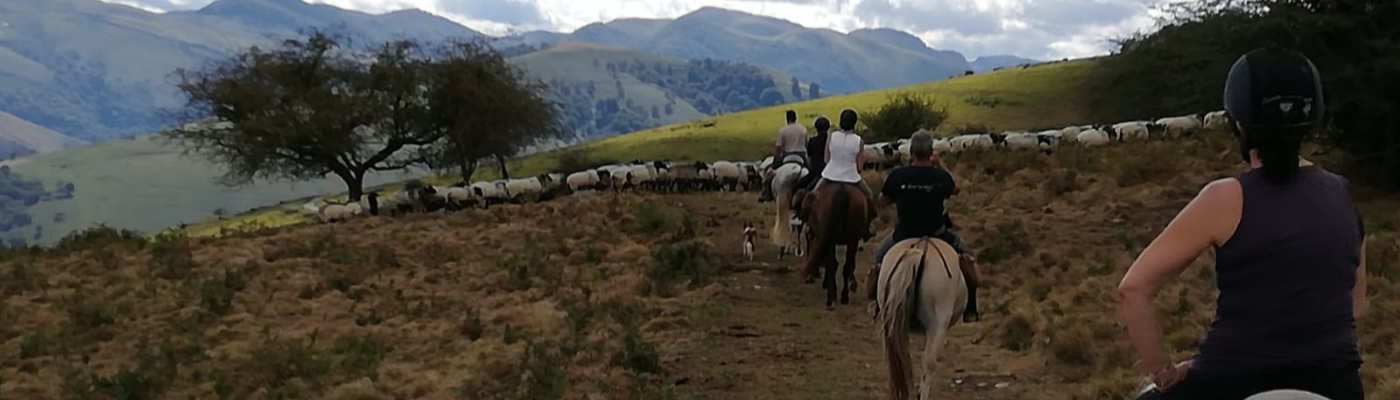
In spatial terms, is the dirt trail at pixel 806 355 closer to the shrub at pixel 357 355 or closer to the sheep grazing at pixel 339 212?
the shrub at pixel 357 355

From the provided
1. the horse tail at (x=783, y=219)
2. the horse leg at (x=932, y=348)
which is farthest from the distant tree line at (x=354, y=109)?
the horse leg at (x=932, y=348)

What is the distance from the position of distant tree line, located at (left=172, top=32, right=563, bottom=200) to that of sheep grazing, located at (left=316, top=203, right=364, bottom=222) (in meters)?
9.24

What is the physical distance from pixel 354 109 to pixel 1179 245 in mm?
38516

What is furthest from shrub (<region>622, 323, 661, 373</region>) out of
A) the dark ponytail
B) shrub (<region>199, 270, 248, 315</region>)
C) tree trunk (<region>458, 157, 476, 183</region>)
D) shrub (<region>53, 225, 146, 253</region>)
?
tree trunk (<region>458, 157, 476, 183</region>)

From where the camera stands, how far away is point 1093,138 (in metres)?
31.2

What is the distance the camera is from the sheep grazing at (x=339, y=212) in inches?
1110

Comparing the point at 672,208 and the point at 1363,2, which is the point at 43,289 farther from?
the point at 1363,2

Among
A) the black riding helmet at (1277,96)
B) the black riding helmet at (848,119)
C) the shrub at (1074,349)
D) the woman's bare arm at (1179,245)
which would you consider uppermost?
the black riding helmet at (1277,96)

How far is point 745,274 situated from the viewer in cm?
1598

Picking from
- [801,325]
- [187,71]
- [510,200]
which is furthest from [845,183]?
[187,71]

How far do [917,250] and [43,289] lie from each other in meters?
13.8

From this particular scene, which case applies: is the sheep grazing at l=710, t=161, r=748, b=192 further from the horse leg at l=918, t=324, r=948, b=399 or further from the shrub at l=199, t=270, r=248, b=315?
the horse leg at l=918, t=324, r=948, b=399

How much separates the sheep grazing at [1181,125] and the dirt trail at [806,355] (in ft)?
67.3

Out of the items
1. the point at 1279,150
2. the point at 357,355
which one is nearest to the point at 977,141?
the point at 357,355
